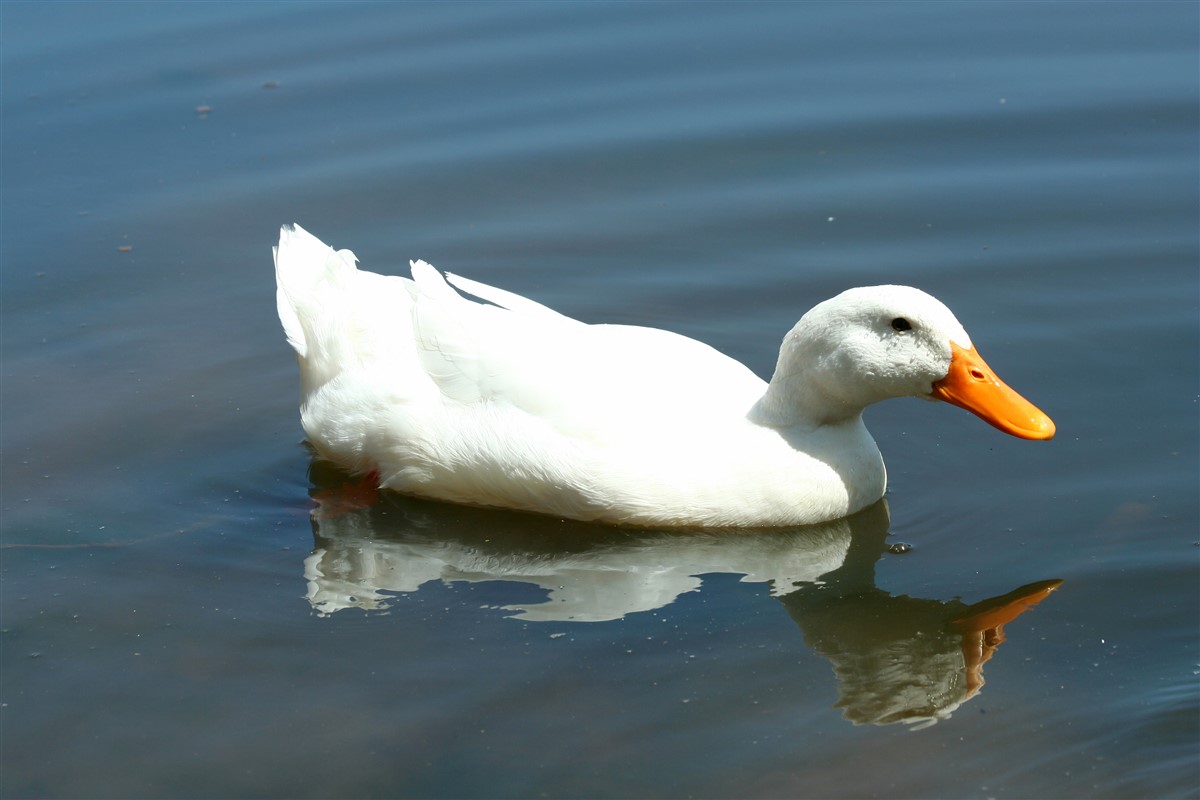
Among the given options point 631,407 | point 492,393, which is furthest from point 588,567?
point 492,393

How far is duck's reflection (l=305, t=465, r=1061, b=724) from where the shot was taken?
17.7ft

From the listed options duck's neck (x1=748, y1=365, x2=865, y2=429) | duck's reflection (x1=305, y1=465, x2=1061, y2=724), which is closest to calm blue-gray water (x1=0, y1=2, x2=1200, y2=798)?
duck's reflection (x1=305, y1=465, x2=1061, y2=724)

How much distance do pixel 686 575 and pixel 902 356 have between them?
1.19 metres

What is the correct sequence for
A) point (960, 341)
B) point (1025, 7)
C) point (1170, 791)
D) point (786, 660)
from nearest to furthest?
point (1170, 791), point (786, 660), point (960, 341), point (1025, 7)

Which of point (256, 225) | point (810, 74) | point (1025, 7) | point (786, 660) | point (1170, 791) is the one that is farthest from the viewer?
point (1025, 7)

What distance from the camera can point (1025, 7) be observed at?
11.0 metres

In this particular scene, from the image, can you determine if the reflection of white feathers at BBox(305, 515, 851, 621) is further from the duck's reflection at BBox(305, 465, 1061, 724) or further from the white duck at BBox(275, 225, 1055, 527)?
the white duck at BBox(275, 225, 1055, 527)

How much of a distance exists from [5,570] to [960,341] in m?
3.89

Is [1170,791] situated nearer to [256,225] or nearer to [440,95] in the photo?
[256,225]

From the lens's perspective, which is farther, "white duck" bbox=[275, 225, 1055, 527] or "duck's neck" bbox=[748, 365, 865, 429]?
"duck's neck" bbox=[748, 365, 865, 429]

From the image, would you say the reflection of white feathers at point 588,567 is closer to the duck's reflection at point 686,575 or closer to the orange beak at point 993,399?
the duck's reflection at point 686,575

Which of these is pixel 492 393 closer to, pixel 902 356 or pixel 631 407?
pixel 631 407

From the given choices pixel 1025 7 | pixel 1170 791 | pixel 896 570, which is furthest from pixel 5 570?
pixel 1025 7

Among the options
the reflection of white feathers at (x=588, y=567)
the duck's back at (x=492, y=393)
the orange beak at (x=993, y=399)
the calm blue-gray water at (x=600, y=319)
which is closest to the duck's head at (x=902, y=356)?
the orange beak at (x=993, y=399)
